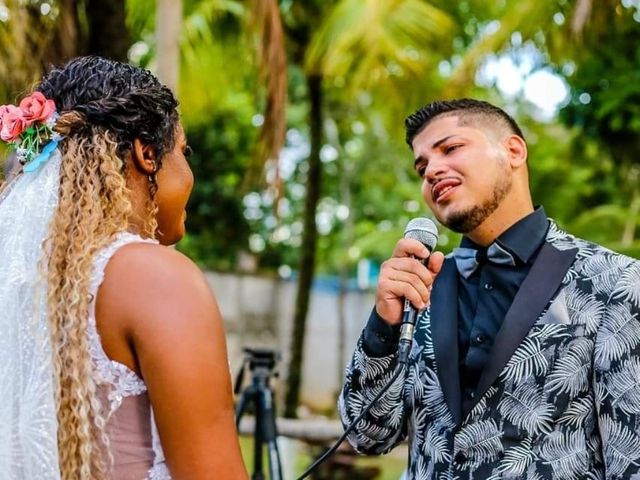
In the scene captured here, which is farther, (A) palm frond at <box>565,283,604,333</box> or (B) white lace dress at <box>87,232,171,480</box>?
(A) palm frond at <box>565,283,604,333</box>

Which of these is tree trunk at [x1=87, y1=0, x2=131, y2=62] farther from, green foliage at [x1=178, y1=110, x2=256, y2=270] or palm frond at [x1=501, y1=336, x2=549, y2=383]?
green foliage at [x1=178, y1=110, x2=256, y2=270]

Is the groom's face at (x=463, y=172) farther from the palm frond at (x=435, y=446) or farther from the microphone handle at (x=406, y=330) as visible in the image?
the palm frond at (x=435, y=446)

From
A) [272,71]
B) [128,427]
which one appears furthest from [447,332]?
[272,71]

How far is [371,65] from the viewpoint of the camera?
8250mm

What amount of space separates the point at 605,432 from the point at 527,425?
0.16 metres

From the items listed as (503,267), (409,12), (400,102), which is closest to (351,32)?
(409,12)

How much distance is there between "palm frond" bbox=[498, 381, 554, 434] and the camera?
1924mm

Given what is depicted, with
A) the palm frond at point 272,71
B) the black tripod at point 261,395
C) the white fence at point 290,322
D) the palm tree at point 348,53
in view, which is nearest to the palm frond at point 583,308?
the black tripod at point 261,395

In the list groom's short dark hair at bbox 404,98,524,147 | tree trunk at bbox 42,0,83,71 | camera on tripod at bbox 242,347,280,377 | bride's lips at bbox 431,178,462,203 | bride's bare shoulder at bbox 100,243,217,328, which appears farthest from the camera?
tree trunk at bbox 42,0,83,71

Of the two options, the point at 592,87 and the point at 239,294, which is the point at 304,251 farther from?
the point at 239,294

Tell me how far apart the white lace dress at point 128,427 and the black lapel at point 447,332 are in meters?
0.78

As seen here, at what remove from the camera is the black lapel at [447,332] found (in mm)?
2068

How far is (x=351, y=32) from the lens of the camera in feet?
25.4

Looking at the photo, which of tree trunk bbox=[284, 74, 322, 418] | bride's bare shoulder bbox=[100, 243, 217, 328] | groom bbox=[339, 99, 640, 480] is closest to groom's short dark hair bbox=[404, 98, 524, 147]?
groom bbox=[339, 99, 640, 480]
